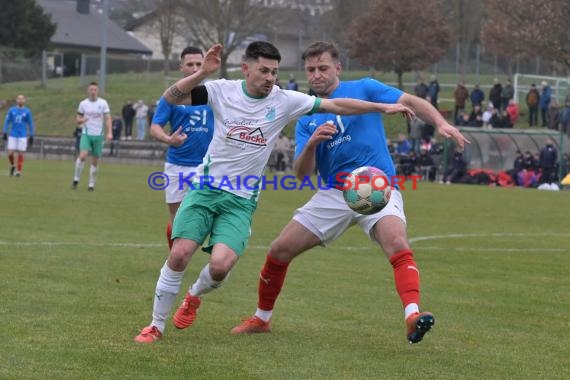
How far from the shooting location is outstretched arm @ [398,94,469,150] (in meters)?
7.18

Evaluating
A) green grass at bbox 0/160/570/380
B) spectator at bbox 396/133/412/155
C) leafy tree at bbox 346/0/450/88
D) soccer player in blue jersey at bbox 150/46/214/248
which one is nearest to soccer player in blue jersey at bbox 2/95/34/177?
green grass at bbox 0/160/570/380

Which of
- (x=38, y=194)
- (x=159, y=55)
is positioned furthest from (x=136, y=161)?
(x=159, y=55)

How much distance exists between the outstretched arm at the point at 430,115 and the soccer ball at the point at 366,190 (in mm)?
497

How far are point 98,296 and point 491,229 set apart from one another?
10.3 metres

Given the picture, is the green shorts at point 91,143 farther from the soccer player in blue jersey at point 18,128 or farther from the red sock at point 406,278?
the red sock at point 406,278

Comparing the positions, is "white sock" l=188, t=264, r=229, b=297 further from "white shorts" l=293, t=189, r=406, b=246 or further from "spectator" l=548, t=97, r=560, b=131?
"spectator" l=548, t=97, r=560, b=131

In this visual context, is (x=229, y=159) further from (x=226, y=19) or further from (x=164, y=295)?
(x=226, y=19)

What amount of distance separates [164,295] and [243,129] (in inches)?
48.7

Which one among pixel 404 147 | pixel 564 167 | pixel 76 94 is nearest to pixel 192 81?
pixel 564 167

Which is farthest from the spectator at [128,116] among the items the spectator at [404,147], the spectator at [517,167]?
the spectator at [517,167]

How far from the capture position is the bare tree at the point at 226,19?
2174 inches

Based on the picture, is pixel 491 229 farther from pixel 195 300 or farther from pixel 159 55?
pixel 159 55

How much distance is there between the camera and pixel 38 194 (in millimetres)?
21531

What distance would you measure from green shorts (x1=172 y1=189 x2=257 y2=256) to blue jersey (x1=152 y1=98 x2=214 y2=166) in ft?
9.18
